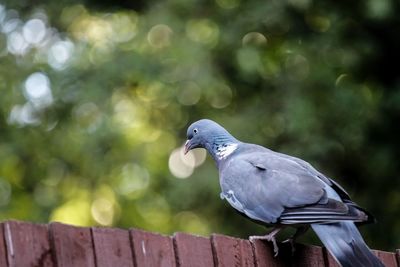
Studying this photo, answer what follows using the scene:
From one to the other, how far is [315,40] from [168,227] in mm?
2099

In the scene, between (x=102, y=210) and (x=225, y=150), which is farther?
(x=102, y=210)

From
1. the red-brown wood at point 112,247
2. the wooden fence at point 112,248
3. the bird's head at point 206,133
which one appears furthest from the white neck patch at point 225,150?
the red-brown wood at point 112,247

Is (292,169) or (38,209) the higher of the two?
(292,169)

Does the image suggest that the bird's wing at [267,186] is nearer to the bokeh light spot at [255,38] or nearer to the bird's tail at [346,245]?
the bird's tail at [346,245]

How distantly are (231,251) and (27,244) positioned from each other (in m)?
1.01

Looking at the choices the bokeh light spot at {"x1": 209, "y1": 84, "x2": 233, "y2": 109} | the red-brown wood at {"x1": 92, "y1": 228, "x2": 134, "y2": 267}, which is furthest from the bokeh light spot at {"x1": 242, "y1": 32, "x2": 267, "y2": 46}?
the red-brown wood at {"x1": 92, "y1": 228, "x2": 134, "y2": 267}

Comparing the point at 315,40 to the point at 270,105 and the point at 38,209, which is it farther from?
the point at 38,209

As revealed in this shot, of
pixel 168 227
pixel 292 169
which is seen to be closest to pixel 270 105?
pixel 168 227

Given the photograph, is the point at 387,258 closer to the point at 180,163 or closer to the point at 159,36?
the point at 180,163

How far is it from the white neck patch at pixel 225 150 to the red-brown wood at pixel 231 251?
1.30 m

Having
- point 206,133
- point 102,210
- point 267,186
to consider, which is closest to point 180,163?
point 102,210

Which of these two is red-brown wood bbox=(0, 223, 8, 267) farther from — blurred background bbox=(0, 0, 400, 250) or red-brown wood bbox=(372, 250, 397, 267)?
blurred background bbox=(0, 0, 400, 250)

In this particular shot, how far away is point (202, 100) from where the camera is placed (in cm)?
894

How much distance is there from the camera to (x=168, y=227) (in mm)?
9383
